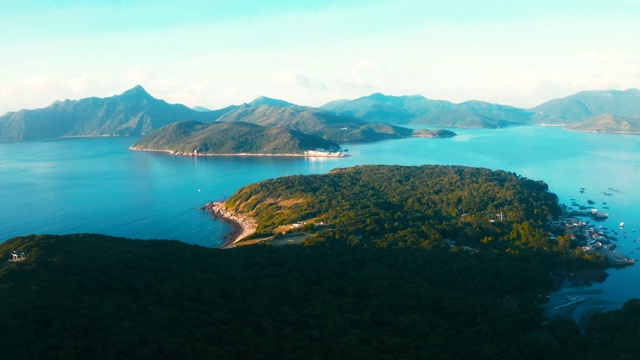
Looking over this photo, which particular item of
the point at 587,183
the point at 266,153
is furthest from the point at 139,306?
the point at 266,153

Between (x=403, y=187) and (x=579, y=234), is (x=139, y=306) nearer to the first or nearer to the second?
(x=579, y=234)

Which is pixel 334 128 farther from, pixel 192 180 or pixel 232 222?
pixel 232 222

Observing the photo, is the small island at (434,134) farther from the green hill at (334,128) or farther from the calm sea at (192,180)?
the calm sea at (192,180)

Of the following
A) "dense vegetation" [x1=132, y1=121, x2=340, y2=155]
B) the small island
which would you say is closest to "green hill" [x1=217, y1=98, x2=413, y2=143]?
the small island

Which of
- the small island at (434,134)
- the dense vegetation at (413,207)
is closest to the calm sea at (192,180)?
the dense vegetation at (413,207)

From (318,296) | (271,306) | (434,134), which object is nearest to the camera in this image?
(271,306)

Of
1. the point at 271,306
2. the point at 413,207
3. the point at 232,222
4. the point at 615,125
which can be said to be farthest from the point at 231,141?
the point at 615,125

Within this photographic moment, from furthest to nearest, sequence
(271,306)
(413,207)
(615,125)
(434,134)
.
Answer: (615,125), (434,134), (413,207), (271,306)
